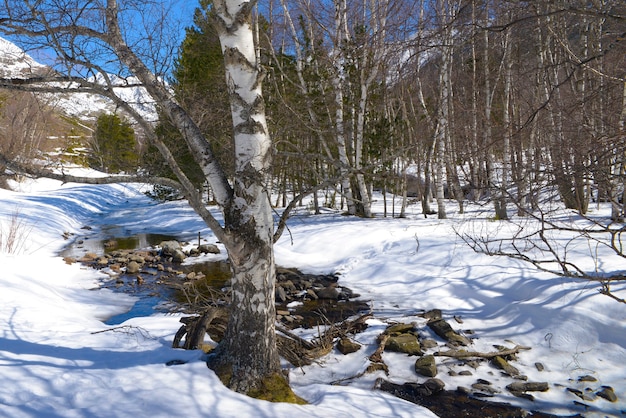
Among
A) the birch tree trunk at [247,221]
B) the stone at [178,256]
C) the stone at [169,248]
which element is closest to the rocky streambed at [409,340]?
the stone at [178,256]

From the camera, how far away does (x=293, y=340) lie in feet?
16.3

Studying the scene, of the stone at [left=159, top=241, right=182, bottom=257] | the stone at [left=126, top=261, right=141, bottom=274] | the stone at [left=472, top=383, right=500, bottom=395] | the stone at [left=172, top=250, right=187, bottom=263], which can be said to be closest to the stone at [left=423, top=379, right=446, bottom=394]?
the stone at [left=472, top=383, right=500, bottom=395]

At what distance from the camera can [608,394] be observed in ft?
14.4

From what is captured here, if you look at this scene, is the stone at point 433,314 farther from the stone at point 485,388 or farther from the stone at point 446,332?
the stone at point 485,388

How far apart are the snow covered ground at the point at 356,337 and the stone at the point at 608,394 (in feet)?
0.20

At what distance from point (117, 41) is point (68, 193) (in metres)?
27.7

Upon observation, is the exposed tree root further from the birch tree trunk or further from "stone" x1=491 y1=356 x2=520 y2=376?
"stone" x1=491 y1=356 x2=520 y2=376

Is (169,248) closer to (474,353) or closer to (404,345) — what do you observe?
(404,345)

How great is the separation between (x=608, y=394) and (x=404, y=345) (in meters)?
2.21

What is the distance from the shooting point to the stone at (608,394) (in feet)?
14.2

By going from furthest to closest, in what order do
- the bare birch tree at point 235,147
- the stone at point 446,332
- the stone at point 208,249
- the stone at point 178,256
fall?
the stone at point 208,249, the stone at point 178,256, the stone at point 446,332, the bare birch tree at point 235,147

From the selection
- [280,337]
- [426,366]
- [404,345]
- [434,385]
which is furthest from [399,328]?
[280,337]

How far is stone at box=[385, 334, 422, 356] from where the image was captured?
5.38 m

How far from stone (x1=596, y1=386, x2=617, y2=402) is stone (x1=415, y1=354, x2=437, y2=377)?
5.56 feet
